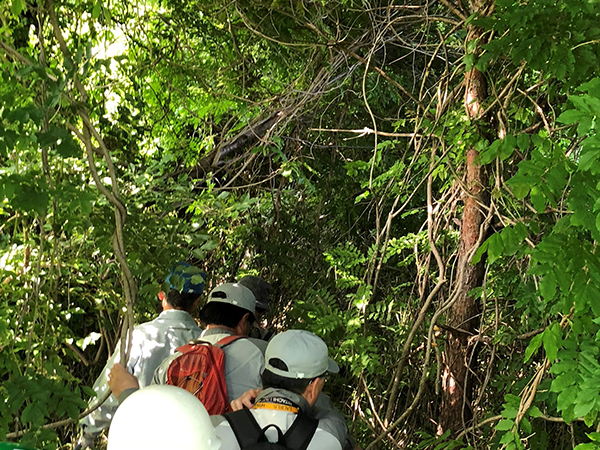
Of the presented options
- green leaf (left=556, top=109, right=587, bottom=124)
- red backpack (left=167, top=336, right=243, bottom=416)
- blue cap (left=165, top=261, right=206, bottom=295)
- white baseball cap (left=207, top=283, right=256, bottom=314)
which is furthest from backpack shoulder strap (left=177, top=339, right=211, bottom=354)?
green leaf (left=556, top=109, right=587, bottom=124)

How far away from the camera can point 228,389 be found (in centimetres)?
290

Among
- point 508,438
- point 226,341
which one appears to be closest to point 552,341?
point 508,438

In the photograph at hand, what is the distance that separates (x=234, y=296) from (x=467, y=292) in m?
1.19

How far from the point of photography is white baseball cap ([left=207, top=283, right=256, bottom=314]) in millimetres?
3281

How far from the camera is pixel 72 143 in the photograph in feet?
6.97

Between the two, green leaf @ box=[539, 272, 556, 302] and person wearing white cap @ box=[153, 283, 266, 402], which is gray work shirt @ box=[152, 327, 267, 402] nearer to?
person wearing white cap @ box=[153, 283, 266, 402]

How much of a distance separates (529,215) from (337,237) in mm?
2879

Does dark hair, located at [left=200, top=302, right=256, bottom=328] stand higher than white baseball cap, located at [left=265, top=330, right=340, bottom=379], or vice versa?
white baseball cap, located at [left=265, top=330, right=340, bottom=379]

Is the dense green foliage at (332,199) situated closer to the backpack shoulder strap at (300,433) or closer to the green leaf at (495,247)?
the green leaf at (495,247)

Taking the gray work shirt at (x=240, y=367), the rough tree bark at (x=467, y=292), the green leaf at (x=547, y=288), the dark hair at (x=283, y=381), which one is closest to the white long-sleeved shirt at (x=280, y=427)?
the dark hair at (x=283, y=381)

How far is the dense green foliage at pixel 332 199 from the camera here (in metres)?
2.15

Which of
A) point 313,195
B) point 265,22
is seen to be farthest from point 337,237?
point 265,22

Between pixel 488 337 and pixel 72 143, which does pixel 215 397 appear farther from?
pixel 488 337

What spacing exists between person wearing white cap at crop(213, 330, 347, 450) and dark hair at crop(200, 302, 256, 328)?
0.80 metres
